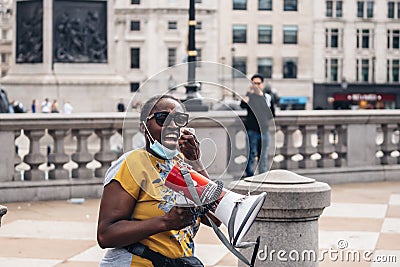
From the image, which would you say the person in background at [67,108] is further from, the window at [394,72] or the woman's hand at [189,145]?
the window at [394,72]

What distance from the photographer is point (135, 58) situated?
297ft

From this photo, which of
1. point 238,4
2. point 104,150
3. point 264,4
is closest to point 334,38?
point 264,4

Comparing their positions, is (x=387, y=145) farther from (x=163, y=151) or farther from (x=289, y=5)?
(x=289, y=5)

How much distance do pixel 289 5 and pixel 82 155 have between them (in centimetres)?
8053

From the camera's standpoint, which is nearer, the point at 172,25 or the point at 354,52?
the point at 172,25

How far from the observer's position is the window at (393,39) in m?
94.6

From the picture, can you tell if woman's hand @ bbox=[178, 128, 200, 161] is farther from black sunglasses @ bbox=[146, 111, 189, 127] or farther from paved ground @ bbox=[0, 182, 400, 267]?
paved ground @ bbox=[0, 182, 400, 267]

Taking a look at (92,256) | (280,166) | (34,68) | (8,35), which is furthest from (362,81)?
(92,256)

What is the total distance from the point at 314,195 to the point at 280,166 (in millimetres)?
8760

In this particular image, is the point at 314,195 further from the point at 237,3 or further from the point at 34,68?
the point at 237,3

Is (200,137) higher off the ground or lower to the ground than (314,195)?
higher

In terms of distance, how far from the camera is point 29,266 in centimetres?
932

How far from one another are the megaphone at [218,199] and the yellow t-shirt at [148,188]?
0.45ft

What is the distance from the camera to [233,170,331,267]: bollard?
7.44m
